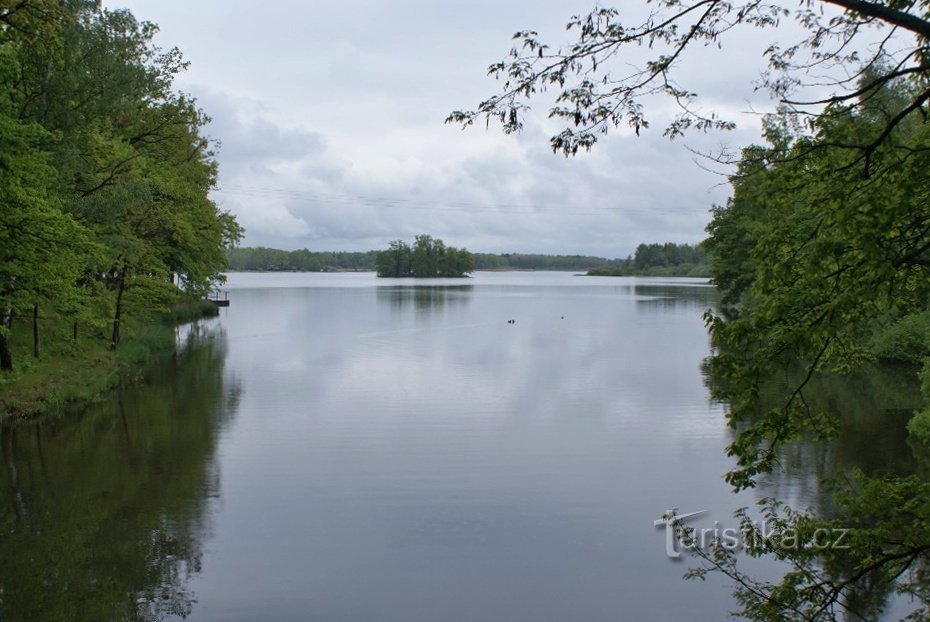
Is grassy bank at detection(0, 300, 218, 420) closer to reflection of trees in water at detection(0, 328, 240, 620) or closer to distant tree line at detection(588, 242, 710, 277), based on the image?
reflection of trees in water at detection(0, 328, 240, 620)

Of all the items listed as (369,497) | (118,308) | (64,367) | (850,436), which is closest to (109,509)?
(369,497)

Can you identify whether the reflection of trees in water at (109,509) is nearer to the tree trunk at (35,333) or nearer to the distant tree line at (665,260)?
the tree trunk at (35,333)

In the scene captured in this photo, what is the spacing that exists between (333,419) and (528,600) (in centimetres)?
1083

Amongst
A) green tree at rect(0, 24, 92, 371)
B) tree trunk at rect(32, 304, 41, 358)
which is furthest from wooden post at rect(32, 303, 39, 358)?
green tree at rect(0, 24, 92, 371)

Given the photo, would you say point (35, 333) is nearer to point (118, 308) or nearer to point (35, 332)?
point (35, 332)

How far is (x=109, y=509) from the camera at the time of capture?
11852 mm

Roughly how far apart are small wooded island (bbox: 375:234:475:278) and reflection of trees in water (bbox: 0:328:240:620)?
159295 millimetres

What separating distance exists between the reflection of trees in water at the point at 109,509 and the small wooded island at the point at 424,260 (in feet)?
523

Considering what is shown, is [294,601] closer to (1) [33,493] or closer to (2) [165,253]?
(1) [33,493]

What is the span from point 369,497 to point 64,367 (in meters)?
13.3

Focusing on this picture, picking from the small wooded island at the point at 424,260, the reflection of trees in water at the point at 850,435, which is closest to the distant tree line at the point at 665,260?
the small wooded island at the point at 424,260

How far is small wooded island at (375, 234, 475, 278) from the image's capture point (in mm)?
179875

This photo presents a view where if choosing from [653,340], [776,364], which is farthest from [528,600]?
[653,340]

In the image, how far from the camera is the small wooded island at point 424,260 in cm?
17988
